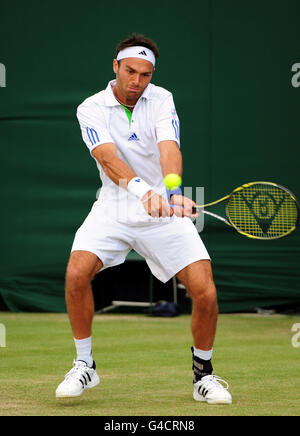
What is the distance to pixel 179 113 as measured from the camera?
799cm

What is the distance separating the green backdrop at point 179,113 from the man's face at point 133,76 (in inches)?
150

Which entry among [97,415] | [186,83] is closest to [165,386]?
[97,415]

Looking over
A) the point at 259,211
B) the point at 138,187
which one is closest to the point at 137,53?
the point at 138,187

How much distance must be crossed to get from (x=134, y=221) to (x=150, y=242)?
5.0 inches

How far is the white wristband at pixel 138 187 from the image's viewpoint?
12.5 ft

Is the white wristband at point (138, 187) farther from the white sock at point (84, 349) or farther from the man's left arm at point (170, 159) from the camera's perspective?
the white sock at point (84, 349)

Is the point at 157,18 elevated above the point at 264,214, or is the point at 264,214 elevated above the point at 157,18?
the point at 157,18

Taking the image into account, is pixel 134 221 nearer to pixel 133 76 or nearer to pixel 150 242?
pixel 150 242

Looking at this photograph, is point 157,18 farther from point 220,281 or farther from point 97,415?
point 97,415

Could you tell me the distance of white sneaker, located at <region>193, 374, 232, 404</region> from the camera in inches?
154

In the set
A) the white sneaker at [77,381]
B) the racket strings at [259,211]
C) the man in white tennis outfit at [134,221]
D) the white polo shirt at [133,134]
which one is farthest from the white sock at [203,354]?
the racket strings at [259,211]

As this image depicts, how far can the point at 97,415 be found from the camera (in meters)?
3.69

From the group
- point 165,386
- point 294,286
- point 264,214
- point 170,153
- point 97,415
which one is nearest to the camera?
point 97,415

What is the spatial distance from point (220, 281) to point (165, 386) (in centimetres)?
356
